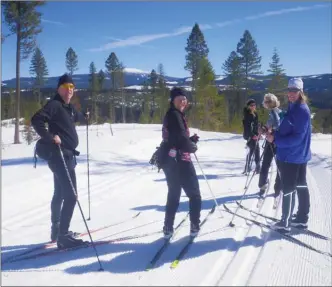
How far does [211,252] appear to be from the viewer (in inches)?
164

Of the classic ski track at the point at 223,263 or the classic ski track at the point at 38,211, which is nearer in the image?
the classic ski track at the point at 223,263

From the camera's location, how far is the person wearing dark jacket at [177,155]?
4.26 metres

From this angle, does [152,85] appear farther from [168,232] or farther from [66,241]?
[66,241]

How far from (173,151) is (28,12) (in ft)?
69.7

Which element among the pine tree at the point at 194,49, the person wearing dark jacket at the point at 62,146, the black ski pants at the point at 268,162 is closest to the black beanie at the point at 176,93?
the person wearing dark jacket at the point at 62,146

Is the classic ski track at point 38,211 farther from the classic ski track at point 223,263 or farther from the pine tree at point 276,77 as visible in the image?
the pine tree at point 276,77

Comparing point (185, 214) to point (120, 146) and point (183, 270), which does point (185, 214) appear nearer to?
point (183, 270)

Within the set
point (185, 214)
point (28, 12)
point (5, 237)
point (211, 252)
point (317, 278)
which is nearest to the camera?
point (317, 278)

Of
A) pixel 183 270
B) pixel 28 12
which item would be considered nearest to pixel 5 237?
pixel 183 270

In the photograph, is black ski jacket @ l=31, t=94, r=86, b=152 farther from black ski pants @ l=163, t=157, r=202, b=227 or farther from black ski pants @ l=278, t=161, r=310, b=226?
black ski pants @ l=278, t=161, r=310, b=226

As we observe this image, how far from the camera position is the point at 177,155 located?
14.2ft

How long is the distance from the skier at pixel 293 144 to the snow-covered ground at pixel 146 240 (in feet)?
1.99

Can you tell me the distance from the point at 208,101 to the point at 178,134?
1233 inches

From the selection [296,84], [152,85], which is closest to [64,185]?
[296,84]
